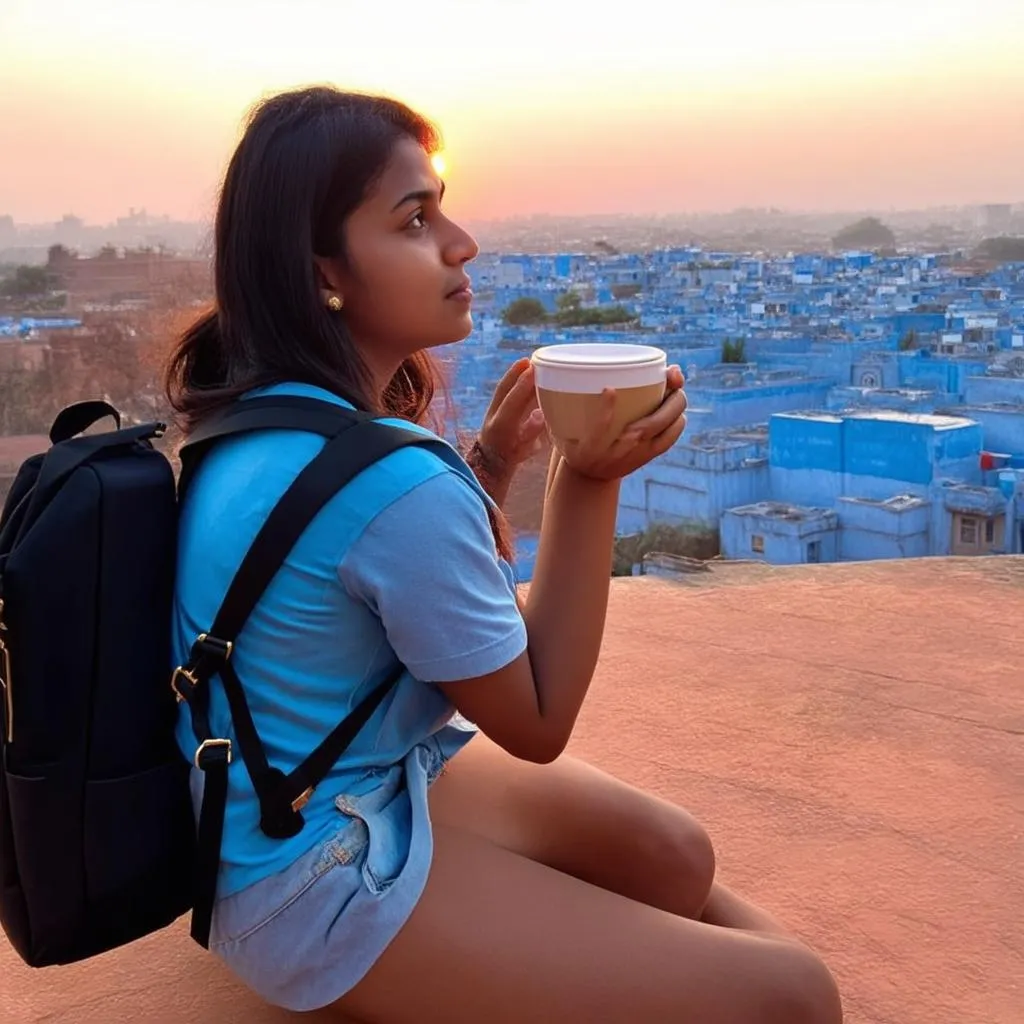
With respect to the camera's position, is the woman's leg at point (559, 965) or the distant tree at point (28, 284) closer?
the woman's leg at point (559, 965)

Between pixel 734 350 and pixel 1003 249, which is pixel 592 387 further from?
pixel 1003 249

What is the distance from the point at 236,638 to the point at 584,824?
1.66ft

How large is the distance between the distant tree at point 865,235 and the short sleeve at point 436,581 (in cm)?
3044

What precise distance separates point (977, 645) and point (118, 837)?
2.35 m

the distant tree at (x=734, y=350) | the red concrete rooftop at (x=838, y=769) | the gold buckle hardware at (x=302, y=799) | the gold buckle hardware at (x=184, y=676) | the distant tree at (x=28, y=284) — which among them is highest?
the distant tree at (x=28, y=284)

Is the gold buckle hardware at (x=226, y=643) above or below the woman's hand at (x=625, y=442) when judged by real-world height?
below

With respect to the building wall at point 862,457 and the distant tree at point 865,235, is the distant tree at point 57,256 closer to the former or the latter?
the building wall at point 862,457

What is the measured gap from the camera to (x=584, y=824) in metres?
1.25

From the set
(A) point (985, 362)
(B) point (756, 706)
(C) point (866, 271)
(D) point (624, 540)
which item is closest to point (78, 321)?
(D) point (624, 540)

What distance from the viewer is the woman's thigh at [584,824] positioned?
1.22 m

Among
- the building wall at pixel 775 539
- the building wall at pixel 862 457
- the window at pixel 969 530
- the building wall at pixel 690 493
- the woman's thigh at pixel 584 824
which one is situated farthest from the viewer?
the building wall at pixel 690 493

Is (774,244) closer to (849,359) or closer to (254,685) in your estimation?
(849,359)

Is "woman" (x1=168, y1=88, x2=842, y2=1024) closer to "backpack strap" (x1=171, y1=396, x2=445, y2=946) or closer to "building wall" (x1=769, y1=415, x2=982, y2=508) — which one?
"backpack strap" (x1=171, y1=396, x2=445, y2=946)

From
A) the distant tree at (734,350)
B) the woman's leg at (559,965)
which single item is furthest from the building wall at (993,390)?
the woman's leg at (559,965)
